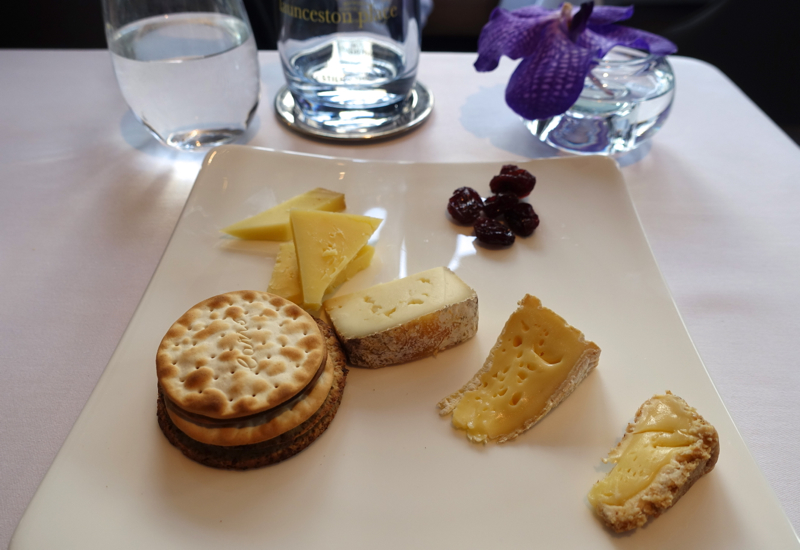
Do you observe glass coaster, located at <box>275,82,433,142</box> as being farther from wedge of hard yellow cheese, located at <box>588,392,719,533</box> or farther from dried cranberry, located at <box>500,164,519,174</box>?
wedge of hard yellow cheese, located at <box>588,392,719,533</box>

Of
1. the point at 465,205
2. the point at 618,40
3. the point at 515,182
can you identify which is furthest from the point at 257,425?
the point at 618,40

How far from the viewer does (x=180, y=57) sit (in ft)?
3.93

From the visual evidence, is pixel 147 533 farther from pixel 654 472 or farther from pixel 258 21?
pixel 258 21

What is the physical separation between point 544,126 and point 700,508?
3.09 ft

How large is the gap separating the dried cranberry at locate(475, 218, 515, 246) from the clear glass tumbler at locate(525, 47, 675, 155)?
0.41 metres

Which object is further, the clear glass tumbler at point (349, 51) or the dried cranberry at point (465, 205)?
the clear glass tumbler at point (349, 51)

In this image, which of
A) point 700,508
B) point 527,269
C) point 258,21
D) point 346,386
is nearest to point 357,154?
point 527,269

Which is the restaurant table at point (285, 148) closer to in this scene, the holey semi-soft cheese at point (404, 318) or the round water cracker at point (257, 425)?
the round water cracker at point (257, 425)

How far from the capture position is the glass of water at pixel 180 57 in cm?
118

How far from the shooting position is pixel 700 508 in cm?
68

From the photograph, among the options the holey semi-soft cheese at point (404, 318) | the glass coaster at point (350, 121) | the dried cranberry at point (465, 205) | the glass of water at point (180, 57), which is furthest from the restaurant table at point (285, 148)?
the holey semi-soft cheese at point (404, 318)

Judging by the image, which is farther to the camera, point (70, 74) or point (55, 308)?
point (70, 74)

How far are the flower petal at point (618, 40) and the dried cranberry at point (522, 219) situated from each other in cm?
38

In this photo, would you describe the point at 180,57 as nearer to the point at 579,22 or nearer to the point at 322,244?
the point at 322,244
